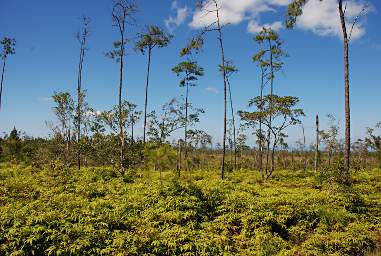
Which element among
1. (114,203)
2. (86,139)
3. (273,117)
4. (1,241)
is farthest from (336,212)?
(86,139)

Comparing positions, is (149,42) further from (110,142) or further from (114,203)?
(114,203)

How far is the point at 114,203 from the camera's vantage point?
13.6 m

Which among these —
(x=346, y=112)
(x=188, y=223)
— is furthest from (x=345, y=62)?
(x=188, y=223)

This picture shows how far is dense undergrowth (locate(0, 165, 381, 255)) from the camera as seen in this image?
31.8 ft

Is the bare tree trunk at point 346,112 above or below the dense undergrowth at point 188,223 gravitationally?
above

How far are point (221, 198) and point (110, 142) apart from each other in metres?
20.3

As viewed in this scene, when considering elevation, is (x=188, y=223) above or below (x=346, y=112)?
below

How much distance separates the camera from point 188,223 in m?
11.7

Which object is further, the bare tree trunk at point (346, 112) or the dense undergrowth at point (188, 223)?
the bare tree trunk at point (346, 112)

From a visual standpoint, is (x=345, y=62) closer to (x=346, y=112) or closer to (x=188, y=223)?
(x=346, y=112)

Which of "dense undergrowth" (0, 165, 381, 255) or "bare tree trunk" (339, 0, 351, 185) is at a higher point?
"bare tree trunk" (339, 0, 351, 185)

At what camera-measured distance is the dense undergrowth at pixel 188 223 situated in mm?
9706

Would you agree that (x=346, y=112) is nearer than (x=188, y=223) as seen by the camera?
No

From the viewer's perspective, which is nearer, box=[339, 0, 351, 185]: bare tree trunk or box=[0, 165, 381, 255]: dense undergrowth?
box=[0, 165, 381, 255]: dense undergrowth
